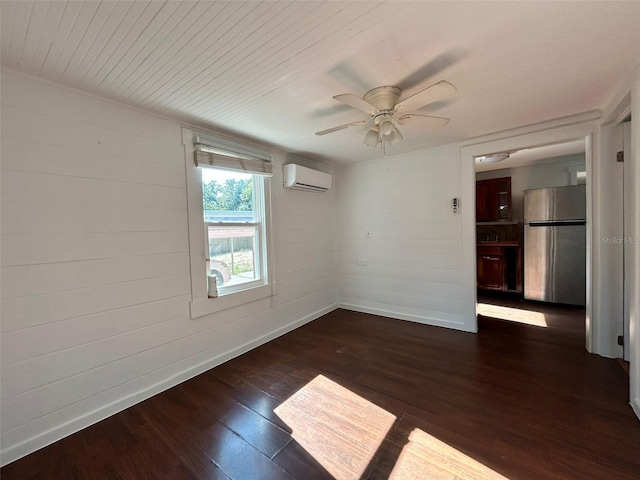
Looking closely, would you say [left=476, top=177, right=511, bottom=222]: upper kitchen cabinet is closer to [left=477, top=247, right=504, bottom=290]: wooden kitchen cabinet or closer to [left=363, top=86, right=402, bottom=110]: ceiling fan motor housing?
[left=477, top=247, right=504, bottom=290]: wooden kitchen cabinet

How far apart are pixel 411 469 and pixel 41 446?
7.50 ft

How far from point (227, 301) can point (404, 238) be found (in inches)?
98.9

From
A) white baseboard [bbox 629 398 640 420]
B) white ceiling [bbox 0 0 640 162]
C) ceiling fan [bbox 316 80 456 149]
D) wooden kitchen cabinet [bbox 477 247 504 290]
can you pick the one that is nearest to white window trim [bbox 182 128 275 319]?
white ceiling [bbox 0 0 640 162]

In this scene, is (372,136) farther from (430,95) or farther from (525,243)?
(525,243)

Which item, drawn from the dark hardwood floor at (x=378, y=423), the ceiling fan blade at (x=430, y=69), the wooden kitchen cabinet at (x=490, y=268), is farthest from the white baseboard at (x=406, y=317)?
the ceiling fan blade at (x=430, y=69)

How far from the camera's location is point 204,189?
266 cm

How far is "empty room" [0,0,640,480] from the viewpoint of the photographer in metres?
1.41

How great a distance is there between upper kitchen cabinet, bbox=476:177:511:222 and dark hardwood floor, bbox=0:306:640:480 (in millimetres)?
2701

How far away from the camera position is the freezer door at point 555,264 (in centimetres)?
399

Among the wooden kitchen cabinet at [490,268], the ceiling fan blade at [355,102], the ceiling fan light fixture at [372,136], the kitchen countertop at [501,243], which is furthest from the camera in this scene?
the wooden kitchen cabinet at [490,268]

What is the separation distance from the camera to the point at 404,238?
380 centimetres

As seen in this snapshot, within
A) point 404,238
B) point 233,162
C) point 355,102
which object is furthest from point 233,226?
point 404,238

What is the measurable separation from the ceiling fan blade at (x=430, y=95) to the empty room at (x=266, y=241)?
0.03 m

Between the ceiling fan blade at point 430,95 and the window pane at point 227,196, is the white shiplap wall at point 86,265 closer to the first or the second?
the window pane at point 227,196
